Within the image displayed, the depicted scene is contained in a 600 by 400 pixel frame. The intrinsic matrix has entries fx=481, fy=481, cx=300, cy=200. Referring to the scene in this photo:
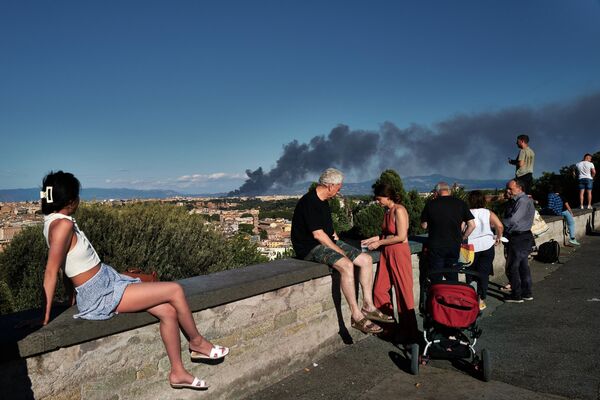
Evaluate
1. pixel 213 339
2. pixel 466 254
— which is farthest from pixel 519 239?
pixel 213 339

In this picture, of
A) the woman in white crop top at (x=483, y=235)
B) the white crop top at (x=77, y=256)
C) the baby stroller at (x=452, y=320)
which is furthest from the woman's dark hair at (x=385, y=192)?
the white crop top at (x=77, y=256)

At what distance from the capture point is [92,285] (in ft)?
10.4

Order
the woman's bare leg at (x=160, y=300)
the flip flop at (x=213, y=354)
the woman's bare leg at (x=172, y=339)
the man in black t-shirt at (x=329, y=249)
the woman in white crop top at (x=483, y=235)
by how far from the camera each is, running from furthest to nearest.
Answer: the woman in white crop top at (x=483, y=235) < the man in black t-shirt at (x=329, y=249) < the flip flop at (x=213, y=354) < the woman's bare leg at (x=172, y=339) < the woman's bare leg at (x=160, y=300)

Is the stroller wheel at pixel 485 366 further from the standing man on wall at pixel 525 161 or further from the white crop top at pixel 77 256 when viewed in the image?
the standing man on wall at pixel 525 161

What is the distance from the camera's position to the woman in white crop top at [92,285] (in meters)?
3.02

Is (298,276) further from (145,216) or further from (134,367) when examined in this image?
(145,216)

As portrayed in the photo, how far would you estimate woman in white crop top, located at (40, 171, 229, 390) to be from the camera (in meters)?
3.02

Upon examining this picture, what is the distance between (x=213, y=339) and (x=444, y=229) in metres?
3.31

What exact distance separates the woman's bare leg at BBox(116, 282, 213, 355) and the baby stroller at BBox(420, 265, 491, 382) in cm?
227

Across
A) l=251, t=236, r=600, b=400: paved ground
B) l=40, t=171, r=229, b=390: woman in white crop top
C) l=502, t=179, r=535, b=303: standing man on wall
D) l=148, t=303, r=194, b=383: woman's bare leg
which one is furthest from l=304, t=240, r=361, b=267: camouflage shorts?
l=502, t=179, r=535, b=303: standing man on wall

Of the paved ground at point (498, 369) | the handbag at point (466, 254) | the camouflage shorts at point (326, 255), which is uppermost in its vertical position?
the camouflage shorts at point (326, 255)

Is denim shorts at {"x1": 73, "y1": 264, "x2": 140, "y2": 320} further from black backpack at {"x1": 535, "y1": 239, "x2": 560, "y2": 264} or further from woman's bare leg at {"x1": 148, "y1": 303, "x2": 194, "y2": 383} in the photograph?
black backpack at {"x1": 535, "y1": 239, "x2": 560, "y2": 264}

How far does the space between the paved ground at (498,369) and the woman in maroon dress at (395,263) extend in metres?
0.38

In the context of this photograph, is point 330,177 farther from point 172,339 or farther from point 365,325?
point 172,339
